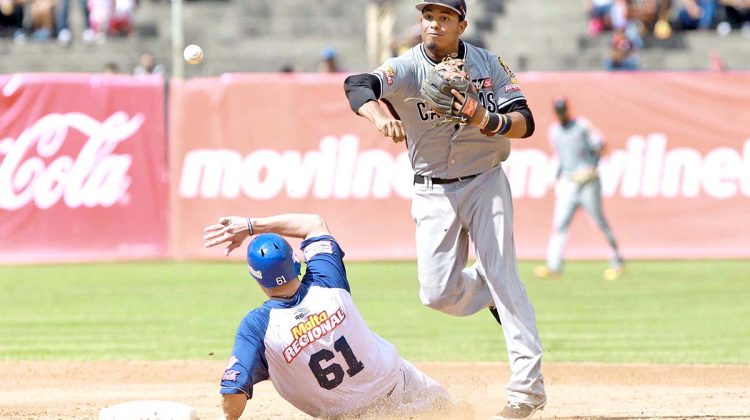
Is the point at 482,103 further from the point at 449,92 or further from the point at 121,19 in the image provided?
the point at 121,19

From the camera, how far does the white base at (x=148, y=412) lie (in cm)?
664

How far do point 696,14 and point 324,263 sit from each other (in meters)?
18.1

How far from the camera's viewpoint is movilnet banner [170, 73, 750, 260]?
18109 millimetres

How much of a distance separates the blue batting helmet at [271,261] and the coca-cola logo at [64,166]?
1200cm

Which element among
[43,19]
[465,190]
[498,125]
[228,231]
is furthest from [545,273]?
[43,19]

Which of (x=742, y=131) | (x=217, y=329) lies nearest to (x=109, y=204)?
(x=217, y=329)

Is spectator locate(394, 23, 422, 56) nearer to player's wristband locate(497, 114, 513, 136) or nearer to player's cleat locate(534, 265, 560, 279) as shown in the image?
player's cleat locate(534, 265, 560, 279)

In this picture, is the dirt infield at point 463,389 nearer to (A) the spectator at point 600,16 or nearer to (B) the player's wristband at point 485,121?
(B) the player's wristband at point 485,121

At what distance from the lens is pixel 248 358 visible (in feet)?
21.0

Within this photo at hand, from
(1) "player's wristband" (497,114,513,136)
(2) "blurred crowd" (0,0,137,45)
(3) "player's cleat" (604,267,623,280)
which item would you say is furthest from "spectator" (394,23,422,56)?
(1) "player's wristband" (497,114,513,136)

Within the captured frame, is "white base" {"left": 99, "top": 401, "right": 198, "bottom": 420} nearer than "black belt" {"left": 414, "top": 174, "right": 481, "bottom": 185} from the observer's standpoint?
Yes

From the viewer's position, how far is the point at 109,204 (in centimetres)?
1797

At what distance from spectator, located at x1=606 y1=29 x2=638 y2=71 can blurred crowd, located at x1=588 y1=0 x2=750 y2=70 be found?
1148mm

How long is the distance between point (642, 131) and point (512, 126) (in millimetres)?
11834
